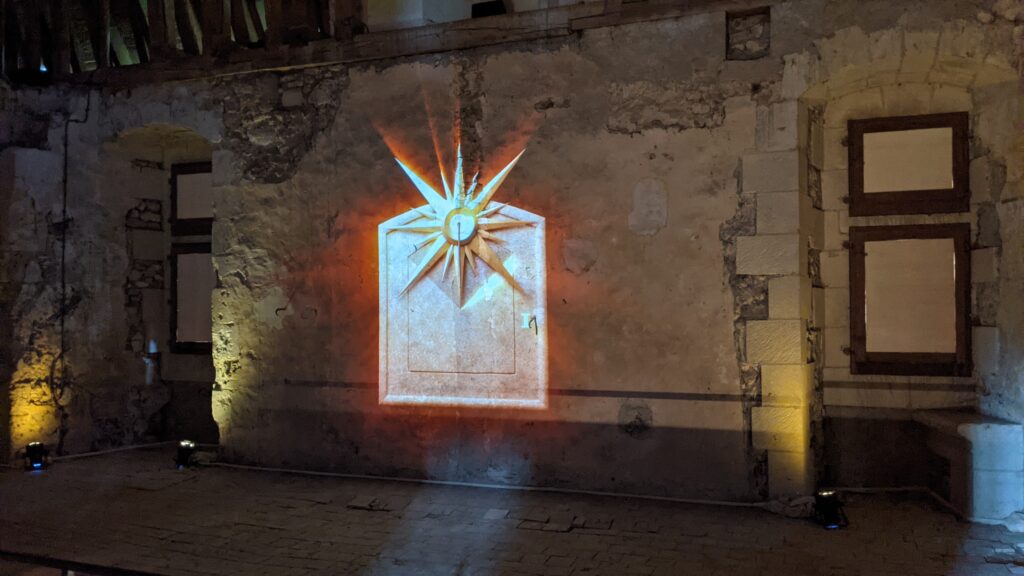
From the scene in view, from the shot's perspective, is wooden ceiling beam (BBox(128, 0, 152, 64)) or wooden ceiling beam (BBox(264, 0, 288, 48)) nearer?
wooden ceiling beam (BBox(264, 0, 288, 48))

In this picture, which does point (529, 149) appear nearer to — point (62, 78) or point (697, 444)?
point (697, 444)

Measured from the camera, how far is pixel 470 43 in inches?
212

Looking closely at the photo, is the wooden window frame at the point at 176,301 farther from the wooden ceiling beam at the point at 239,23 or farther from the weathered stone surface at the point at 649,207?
the weathered stone surface at the point at 649,207

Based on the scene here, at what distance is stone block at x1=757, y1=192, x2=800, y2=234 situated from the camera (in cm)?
466

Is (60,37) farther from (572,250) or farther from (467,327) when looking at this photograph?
(572,250)

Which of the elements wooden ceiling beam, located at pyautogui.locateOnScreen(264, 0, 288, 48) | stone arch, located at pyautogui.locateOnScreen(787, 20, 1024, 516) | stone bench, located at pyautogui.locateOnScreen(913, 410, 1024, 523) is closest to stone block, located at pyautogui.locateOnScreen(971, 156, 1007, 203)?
stone arch, located at pyautogui.locateOnScreen(787, 20, 1024, 516)

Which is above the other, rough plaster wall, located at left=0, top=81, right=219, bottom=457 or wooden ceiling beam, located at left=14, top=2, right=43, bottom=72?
wooden ceiling beam, located at left=14, top=2, right=43, bottom=72

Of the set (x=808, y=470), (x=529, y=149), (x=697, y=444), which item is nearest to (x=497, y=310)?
(x=529, y=149)

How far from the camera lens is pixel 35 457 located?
5.98 m

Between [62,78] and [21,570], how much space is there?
448cm

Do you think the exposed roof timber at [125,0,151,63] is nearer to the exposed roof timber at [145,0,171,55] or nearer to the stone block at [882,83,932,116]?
the exposed roof timber at [145,0,171,55]

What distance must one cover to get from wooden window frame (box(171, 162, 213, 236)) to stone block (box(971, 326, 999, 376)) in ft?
21.2

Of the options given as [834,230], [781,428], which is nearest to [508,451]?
[781,428]

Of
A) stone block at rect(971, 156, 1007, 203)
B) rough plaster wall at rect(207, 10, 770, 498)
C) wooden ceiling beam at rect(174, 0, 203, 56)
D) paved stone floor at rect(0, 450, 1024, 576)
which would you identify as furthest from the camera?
wooden ceiling beam at rect(174, 0, 203, 56)
